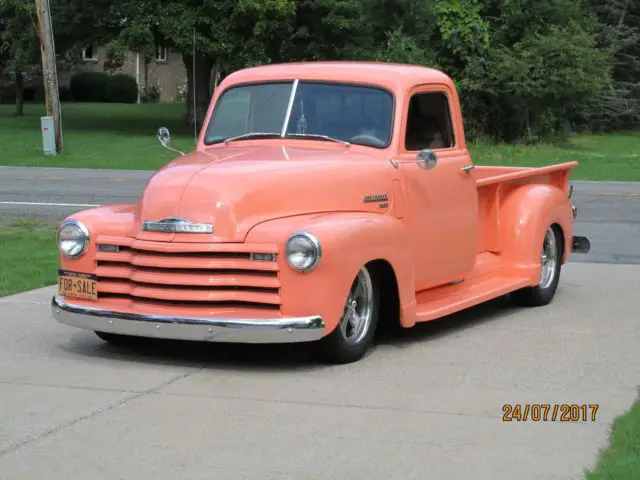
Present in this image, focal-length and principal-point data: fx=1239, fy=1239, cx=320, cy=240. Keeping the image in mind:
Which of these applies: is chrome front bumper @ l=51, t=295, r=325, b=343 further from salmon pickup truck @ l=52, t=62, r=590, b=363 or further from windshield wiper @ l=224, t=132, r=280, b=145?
windshield wiper @ l=224, t=132, r=280, b=145

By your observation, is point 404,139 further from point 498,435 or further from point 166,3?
point 166,3

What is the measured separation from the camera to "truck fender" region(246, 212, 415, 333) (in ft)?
23.8

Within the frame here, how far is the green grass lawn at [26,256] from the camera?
439 inches

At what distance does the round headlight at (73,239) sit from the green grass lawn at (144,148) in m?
19.2

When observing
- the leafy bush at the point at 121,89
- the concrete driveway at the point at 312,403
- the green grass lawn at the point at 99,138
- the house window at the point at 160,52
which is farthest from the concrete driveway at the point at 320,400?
the leafy bush at the point at 121,89

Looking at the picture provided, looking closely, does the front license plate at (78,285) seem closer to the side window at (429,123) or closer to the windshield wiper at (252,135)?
the windshield wiper at (252,135)

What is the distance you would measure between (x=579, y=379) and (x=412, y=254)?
60.5 inches

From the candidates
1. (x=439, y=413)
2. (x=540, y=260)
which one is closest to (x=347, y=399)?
(x=439, y=413)

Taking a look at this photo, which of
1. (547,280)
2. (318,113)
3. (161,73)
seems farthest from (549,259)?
(161,73)

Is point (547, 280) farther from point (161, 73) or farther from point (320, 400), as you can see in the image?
point (161, 73)

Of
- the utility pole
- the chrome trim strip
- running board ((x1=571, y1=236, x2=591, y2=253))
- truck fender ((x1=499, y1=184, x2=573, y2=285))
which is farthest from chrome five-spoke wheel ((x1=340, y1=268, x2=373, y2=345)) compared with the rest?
the utility pole

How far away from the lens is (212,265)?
7.32 meters

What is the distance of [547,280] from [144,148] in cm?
2466
